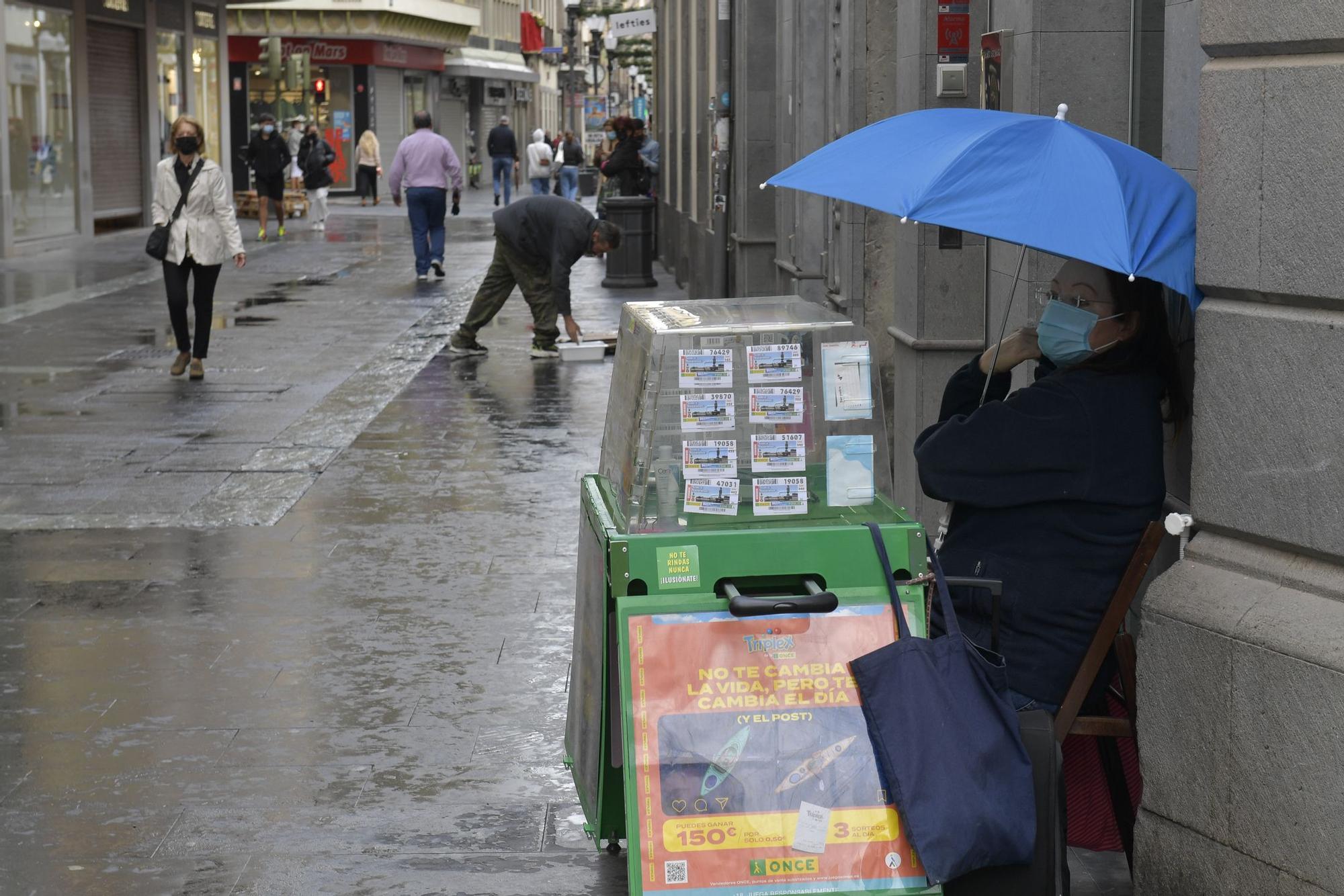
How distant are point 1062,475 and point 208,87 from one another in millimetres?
33701

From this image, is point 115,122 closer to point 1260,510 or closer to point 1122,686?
point 1122,686

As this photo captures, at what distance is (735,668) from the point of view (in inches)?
145

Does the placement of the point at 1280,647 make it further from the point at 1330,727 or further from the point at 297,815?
the point at 297,815

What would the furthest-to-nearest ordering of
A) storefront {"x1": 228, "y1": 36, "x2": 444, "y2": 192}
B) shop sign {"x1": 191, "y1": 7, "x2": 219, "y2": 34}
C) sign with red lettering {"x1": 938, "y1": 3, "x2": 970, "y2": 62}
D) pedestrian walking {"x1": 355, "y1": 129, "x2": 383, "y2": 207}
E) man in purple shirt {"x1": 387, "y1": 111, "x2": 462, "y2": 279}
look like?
1. storefront {"x1": 228, "y1": 36, "x2": 444, "y2": 192}
2. pedestrian walking {"x1": 355, "y1": 129, "x2": 383, "y2": 207}
3. shop sign {"x1": 191, "y1": 7, "x2": 219, "y2": 34}
4. man in purple shirt {"x1": 387, "y1": 111, "x2": 462, "y2": 279}
5. sign with red lettering {"x1": 938, "y1": 3, "x2": 970, "y2": 62}

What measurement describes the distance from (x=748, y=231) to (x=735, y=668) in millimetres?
12953

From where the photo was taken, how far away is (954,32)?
7.36 metres

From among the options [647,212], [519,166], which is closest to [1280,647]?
[647,212]

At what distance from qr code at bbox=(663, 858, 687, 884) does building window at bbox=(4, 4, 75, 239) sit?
22.4m

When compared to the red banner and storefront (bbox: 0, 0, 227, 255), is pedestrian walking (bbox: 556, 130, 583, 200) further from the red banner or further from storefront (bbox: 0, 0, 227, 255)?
the red banner

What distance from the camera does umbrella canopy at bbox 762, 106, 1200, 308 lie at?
11.9 feet

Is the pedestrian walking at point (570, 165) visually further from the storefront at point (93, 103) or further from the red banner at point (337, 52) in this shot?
the red banner at point (337, 52)

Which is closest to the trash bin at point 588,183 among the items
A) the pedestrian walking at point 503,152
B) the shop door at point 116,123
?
the pedestrian walking at point 503,152

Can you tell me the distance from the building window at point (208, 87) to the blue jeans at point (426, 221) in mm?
14018

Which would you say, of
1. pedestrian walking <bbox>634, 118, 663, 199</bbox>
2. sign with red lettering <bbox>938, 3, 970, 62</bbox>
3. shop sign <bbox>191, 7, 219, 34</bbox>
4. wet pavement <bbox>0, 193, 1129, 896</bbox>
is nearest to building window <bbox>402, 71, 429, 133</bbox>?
shop sign <bbox>191, 7, 219, 34</bbox>
